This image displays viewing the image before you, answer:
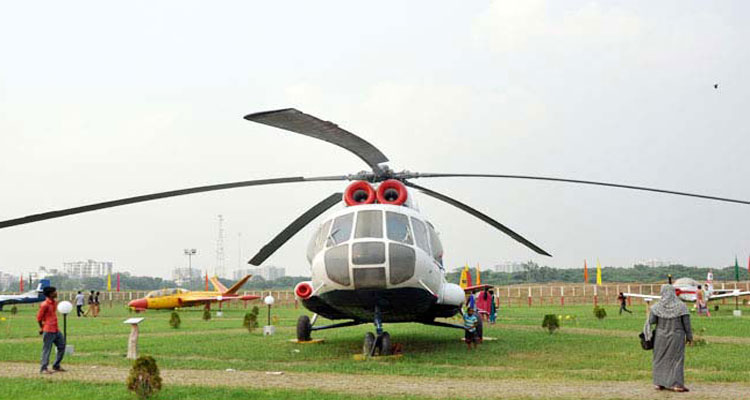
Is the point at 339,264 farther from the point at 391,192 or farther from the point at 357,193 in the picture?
the point at 391,192

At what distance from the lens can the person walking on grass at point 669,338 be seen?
9.00m

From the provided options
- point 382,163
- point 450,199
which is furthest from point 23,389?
point 450,199

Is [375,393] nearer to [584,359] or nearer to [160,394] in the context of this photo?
[160,394]

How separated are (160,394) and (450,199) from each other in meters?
8.34

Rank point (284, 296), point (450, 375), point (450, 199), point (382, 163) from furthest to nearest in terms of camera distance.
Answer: point (284, 296) → point (450, 199) → point (382, 163) → point (450, 375)

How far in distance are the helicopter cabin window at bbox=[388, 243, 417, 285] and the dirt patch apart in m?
2.12

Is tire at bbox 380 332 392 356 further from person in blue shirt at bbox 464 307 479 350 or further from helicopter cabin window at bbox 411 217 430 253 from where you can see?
person in blue shirt at bbox 464 307 479 350

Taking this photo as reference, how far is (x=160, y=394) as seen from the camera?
28.0 ft

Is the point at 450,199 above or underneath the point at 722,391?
above

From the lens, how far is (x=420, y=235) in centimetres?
1312

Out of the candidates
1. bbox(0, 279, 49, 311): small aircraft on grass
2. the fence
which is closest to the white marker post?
bbox(0, 279, 49, 311): small aircraft on grass

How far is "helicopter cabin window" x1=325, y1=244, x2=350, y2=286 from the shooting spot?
1202 cm

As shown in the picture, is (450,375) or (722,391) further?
(450,375)

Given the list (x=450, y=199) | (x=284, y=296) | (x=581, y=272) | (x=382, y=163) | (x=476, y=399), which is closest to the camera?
(x=476, y=399)
